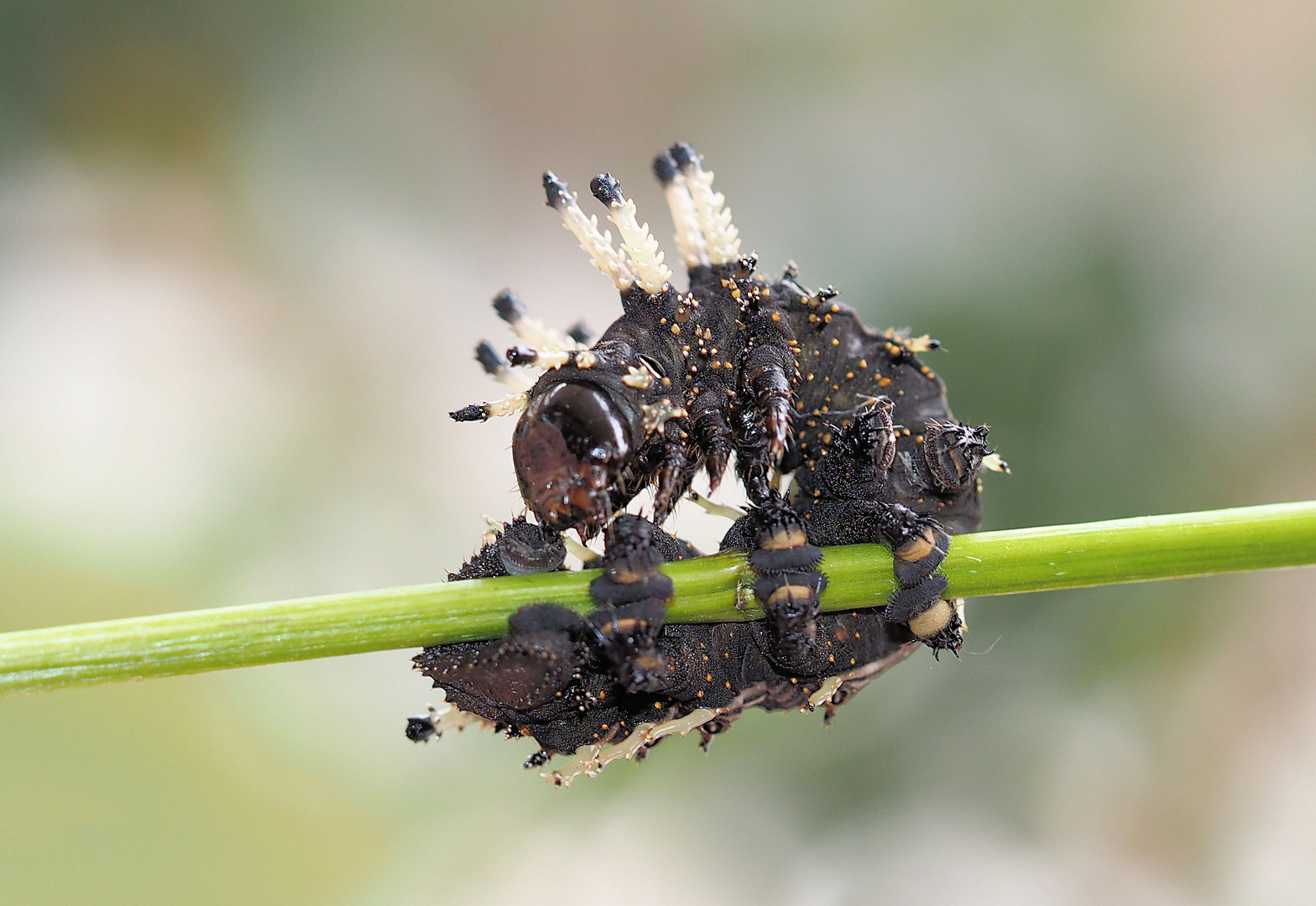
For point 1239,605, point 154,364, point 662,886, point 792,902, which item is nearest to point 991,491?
point 1239,605

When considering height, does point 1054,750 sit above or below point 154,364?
below

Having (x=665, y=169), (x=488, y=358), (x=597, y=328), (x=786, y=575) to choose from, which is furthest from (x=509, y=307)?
(x=597, y=328)

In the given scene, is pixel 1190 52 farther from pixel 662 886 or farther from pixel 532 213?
pixel 662 886

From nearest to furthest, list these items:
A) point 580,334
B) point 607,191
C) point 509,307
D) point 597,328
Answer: point 607,191, point 509,307, point 580,334, point 597,328

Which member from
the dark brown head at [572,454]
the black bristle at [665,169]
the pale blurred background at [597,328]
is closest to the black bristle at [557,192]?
the black bristle at [665,169]

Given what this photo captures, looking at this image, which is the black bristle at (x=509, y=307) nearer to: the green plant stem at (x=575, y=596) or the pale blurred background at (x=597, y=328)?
the green plant stem at (x=575, y=596)

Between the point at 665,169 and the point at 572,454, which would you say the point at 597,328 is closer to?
the point at 665,169
